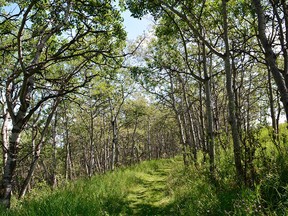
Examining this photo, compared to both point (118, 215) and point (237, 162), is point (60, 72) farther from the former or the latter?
point (237, 162)

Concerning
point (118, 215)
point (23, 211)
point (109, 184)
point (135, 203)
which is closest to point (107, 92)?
point (109, 184)

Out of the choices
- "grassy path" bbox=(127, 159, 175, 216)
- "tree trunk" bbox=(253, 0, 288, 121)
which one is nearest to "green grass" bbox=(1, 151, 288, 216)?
"grassy path" bbox=(127, 159, 175, 216)

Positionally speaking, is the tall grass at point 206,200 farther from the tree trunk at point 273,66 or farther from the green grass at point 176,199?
the tree trunk at point 273,66

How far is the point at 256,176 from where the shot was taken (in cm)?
542

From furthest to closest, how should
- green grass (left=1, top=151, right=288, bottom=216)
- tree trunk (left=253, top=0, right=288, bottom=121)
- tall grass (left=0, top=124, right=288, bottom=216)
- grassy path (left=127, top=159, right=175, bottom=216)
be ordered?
grassy path (left=127, top=159, right=175, bottom=216)
tree trunk (left=253, top=0, right=288, bottom=121)
green grass (left=1, top=151, right=288, bottom=216)
tall grass (left=0, top=124, right=288, bottom=216)

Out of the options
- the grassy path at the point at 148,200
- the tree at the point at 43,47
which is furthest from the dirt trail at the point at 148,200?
the tree at the point at 43,47

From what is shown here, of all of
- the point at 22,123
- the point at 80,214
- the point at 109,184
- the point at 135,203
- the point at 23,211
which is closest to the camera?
the point at 23,211

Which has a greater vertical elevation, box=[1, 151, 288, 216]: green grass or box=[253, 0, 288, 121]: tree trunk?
box=[253, 0, 288, 121]: tree trunk

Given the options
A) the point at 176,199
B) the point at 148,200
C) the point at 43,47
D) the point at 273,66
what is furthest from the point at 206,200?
the point at 43,47

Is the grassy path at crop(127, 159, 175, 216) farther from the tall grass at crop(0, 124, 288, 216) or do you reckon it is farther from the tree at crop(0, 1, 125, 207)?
the tree at crop(0, 1, 125, 207)

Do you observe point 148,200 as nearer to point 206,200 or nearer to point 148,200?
point 148,200

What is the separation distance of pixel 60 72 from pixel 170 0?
33.8 ft

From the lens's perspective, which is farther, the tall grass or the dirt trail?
the dirt trail

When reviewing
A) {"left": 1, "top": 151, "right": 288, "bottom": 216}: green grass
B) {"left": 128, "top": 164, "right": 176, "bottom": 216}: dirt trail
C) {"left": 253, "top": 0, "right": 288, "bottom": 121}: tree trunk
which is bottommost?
{"left": 128, "top": 164, "right": 176, "bottom": 216}: dirt trail
